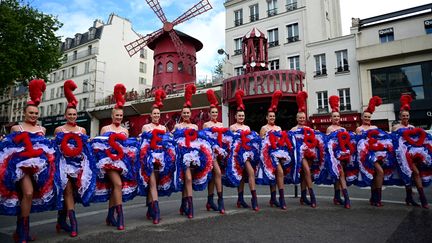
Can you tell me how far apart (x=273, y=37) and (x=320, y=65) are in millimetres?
4436

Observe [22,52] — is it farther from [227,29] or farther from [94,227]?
[227,29]

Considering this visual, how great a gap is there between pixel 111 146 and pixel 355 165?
504 cm

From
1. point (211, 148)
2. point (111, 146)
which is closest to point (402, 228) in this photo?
point (211, 148)

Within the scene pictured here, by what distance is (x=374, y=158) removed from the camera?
6547 millimetres

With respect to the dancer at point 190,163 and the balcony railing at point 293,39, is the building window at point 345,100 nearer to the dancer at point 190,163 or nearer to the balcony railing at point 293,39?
the balcony railing at point 293,39

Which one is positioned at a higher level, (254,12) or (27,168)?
(254,12)

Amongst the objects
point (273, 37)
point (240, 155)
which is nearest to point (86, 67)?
point (273, 37)

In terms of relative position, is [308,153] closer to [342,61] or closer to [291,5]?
[342,61]

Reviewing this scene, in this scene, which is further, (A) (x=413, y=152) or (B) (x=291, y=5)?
(B) (x=291, y=5)

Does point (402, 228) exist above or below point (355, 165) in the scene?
below

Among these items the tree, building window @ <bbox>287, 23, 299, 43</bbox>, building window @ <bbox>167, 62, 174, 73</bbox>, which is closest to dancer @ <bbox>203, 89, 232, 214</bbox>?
the tree

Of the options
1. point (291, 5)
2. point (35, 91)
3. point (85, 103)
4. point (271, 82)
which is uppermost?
point (291, 5)

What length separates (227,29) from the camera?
86.2 feet

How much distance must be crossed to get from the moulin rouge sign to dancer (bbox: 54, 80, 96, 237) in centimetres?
1691
